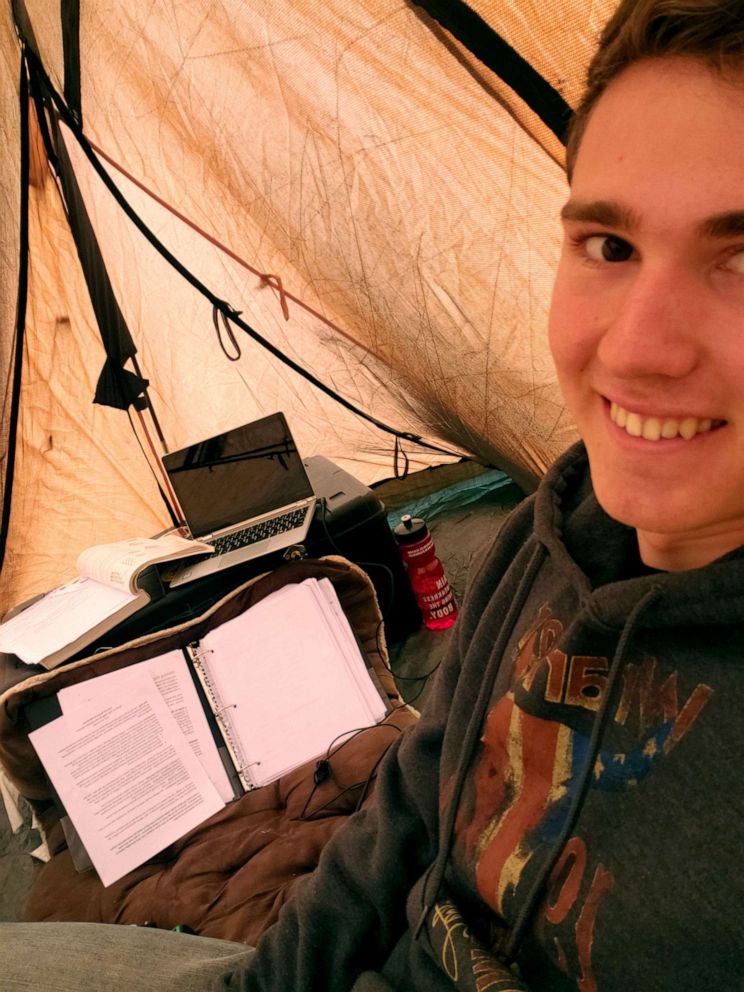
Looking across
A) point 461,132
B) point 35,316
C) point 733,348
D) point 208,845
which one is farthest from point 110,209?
point 733,348

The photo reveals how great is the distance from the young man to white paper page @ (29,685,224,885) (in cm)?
45

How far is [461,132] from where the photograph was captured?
1208mm

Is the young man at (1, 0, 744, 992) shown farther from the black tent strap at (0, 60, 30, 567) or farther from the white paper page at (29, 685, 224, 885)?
the black tent strap at (0, 60, 30, 567)

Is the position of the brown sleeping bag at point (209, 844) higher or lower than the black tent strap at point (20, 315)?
lower

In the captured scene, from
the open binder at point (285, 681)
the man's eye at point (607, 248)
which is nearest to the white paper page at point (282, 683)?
the open binder at point (285, 681)

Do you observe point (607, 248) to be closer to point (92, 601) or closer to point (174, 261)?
point (92, 601)

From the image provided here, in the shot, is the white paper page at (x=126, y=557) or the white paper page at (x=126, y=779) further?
the white paper page at (x=126, y=557)

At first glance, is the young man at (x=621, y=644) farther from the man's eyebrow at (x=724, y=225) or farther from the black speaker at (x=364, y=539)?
the black speaker at (x=364, y=539)

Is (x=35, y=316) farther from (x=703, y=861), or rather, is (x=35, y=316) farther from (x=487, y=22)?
(x=703, y=861)

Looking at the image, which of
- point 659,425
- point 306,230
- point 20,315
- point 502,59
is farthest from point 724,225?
point 20,315

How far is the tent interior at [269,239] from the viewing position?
1195 mm

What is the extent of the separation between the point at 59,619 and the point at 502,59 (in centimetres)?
132

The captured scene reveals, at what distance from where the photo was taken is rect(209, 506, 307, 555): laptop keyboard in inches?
59.3

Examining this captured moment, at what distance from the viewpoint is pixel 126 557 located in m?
1.45
